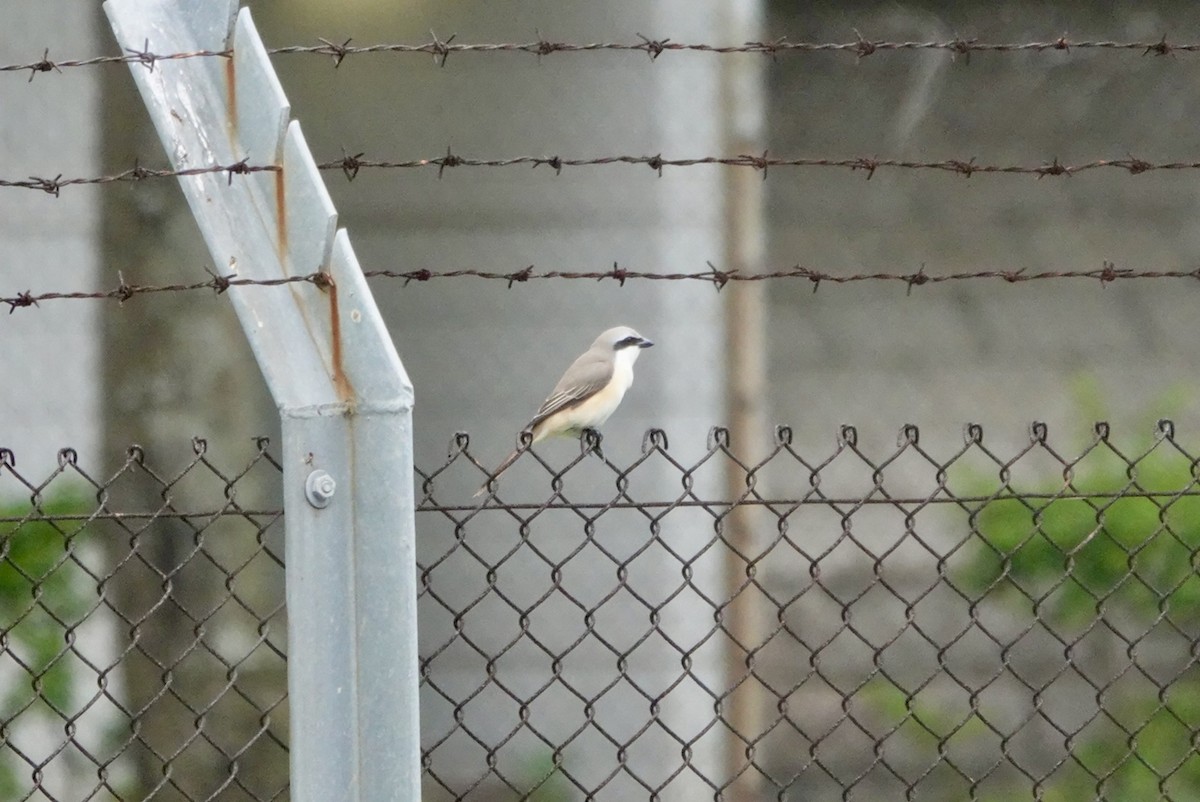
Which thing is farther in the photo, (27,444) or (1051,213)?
(1051,213)

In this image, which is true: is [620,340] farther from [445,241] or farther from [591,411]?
[445,241]

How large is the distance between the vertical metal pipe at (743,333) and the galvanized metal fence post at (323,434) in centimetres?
378

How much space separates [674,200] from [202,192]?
3863 mm

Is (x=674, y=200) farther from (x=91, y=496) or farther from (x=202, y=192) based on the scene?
(x=202, y=192)

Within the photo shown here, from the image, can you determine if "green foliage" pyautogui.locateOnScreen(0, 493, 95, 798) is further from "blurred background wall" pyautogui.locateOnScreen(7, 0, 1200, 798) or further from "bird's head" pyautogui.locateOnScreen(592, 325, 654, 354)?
"bird's head" pyautogui.locateOnScreen(592, 325, 654, 354)

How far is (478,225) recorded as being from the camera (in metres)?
5.95

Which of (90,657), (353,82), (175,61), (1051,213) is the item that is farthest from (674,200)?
(175,61)

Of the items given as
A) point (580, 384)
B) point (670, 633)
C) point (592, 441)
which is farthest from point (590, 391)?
point (670, 633)

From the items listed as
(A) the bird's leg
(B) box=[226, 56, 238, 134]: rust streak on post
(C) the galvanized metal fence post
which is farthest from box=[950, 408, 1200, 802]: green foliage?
(B) box=[226, 56, 238, 134]: rust streak on post

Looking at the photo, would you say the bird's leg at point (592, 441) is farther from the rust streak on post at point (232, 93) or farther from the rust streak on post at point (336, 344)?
the rust streak on post at point (232, 93)

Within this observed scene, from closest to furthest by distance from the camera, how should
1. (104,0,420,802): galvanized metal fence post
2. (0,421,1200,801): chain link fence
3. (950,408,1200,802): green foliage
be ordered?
(104,0,420,802): galvanized metal fence post
(950,408,1200,802): green foliage
(0,421,1200,801): chain link fence

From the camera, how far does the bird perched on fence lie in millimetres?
4160

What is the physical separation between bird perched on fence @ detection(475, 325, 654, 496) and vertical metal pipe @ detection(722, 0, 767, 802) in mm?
1663

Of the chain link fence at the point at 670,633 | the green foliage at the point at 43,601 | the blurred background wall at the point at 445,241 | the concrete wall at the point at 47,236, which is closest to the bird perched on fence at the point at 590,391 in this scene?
the chain link fence at the point at 670,633
